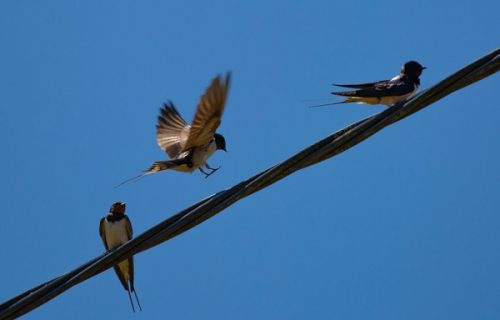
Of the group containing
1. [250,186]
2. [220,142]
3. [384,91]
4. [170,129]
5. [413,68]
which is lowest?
[250,186]

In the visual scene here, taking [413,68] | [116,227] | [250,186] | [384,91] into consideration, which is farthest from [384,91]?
[116,227]

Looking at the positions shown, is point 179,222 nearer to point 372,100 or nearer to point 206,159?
point 372,100

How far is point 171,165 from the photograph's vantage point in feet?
16.9

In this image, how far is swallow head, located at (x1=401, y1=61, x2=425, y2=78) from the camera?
203 inches

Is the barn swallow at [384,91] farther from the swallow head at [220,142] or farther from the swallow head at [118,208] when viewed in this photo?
the swallow head at [118,208]

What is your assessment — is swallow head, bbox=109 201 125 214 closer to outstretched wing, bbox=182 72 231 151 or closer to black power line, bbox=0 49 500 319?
outstretched wing, bbox=182 72 231 151

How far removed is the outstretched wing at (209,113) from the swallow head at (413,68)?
3.83 ft

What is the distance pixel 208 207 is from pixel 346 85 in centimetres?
190

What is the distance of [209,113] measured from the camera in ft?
14.8

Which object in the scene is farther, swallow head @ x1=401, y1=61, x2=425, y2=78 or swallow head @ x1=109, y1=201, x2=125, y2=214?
swallow head @ x1=109, y1=201, x2=125, y2=214

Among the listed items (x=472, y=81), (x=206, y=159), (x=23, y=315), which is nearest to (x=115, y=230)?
(x=206, y=159)

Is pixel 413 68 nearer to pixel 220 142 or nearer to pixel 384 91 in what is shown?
pixel 384 91

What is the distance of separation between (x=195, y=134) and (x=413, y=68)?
1.32 metres

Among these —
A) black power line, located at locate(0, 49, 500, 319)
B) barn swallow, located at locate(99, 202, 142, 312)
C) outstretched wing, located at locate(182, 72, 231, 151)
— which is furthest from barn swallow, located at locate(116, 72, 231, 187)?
black power line, located at locate(0, 49, 500, 319)
